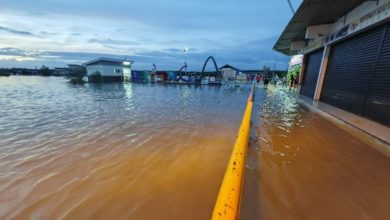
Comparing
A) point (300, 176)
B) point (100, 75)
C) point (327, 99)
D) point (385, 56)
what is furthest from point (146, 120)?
point (100, 75)

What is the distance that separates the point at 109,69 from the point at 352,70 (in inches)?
1324

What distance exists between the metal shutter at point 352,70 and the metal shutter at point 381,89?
10.9 inches

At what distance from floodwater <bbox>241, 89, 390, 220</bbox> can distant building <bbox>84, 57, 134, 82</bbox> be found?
109 feet

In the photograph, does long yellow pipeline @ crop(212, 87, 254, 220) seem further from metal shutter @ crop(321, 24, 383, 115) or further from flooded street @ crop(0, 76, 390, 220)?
metal shutter @ crop(321, 24, 383, 115)

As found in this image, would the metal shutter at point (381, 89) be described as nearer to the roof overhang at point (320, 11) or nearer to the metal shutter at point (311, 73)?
the roof overhang at point (320, 11)

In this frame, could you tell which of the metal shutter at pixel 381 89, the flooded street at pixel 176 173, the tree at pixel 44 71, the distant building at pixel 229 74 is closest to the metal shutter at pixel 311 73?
the metal shutter at pixel 381 89

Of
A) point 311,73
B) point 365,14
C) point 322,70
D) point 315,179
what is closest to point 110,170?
point 315,179

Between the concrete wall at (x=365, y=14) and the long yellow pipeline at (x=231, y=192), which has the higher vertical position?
the concrete wall at (x=365, y=14)

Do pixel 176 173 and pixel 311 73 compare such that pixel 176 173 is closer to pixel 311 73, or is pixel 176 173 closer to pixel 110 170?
pixel 110 170

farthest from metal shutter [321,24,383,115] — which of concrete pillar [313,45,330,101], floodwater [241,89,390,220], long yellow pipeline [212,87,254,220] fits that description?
long yellow pipeline [212,87,254,220]

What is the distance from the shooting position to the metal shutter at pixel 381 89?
231 inches

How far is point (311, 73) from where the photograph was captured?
1378 centimetres

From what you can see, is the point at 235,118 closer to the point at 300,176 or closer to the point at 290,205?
the point at 300,176

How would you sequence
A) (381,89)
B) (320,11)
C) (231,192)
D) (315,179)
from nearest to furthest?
(231,192) → (315,179) → (381,89) → (320,11)
